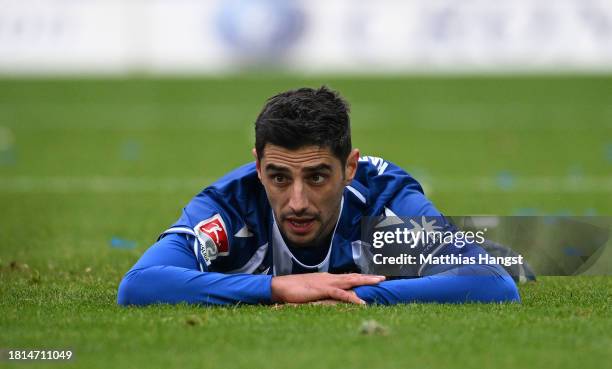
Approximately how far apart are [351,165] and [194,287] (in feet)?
3.52

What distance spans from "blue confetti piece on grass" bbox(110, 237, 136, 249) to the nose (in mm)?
3794

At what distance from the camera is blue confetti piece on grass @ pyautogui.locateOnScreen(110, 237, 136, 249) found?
9961mm

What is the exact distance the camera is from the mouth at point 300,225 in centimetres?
648

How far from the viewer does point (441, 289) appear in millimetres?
6480

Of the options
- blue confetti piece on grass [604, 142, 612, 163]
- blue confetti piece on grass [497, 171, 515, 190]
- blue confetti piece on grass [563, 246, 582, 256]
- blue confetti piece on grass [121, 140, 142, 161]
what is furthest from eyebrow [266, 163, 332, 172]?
blue confetti piece on grass [121, 140, 142, 161]

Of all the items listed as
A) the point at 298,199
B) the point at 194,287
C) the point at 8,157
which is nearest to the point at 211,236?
the point at 194,287

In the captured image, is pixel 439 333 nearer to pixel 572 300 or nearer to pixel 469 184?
pixel 572 300

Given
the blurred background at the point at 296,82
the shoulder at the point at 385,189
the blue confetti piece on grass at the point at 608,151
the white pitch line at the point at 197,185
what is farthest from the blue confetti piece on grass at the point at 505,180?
the shoulder at the point at 385,189

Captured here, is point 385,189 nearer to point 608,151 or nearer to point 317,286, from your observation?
point 317,286

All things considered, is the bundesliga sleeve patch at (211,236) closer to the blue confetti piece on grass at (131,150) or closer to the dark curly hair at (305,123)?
the dark curly hair at (305,123)

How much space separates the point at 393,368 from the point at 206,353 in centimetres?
83

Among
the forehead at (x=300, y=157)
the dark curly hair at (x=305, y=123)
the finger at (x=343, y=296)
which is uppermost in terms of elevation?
the dark curly hair at (x=305, y=123)

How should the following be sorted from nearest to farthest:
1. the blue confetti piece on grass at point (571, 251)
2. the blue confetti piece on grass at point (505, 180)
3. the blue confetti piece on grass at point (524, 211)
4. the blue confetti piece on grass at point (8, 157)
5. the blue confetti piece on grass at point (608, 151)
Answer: the blue confetti piece on grass at point (571, 251) → the blue confetti piece on grass at point (524, 211) → the blue confetti piece on grass at point (505, 180) → the blue confetti piece on grass at point (608, 151) → the blue confetti piece on grass at point (8, 157)

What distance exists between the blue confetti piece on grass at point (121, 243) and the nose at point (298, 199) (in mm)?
3794
